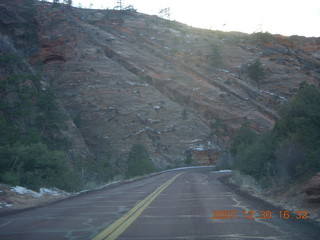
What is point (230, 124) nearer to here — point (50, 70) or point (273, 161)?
point (50, 70)

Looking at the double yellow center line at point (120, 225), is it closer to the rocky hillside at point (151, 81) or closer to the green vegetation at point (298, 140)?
the green vegetation at point (298, 140)

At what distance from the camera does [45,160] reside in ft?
62.1

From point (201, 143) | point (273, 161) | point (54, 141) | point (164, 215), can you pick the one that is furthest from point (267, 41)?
point (164, 215)

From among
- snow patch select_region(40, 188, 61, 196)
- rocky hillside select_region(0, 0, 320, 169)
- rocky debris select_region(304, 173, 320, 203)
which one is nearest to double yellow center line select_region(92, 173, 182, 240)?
rocky debris select_region(304, 173, 320, 203)

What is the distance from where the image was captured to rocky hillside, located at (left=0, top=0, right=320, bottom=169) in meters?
60.2

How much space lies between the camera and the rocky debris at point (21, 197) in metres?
12.8

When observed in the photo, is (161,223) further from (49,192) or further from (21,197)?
(49,192)

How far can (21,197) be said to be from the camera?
14398 mm

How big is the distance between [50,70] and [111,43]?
20.6m

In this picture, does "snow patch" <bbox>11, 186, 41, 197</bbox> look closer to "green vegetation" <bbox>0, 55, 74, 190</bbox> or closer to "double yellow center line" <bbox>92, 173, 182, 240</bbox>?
"green vegetation" <bbox>0, 55, 74, 190</bbox>
